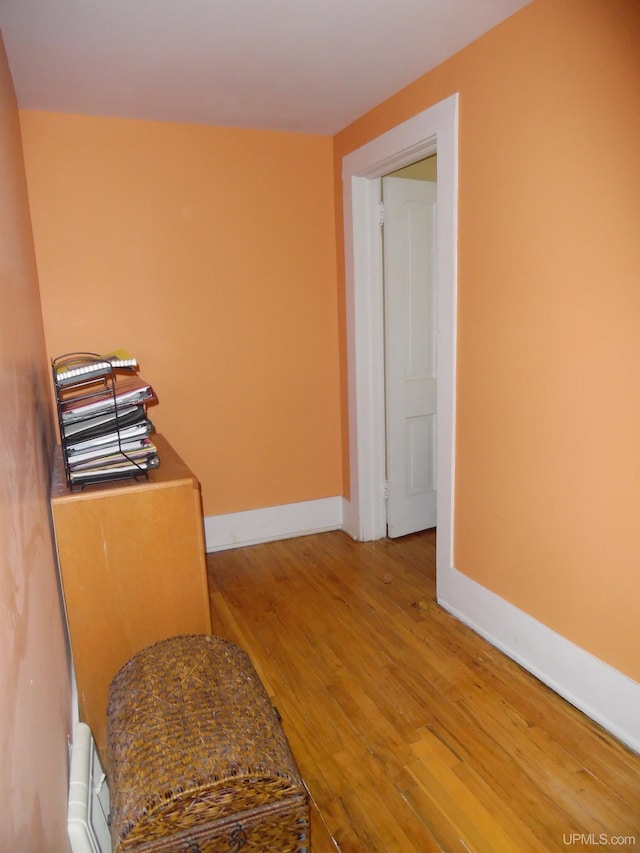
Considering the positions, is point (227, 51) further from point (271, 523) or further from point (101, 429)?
point (271, 523)

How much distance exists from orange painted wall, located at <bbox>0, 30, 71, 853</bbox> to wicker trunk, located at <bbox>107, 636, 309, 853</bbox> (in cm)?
14

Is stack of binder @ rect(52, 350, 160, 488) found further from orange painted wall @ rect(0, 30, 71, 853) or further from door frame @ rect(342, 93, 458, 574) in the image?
door frame @ rect(342, 93, 458, 574)

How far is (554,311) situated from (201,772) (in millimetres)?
1626

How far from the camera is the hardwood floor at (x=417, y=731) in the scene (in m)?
1.49

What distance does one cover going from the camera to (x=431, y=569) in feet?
9.68

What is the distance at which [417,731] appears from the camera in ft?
6.02

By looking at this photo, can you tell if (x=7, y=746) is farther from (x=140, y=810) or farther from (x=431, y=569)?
(x=431, y=569)

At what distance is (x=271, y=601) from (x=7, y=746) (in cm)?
200

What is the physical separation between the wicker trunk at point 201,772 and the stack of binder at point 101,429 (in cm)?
68

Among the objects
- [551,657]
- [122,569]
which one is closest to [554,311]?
[551,657]

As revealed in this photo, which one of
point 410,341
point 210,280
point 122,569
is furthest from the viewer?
point 410,341

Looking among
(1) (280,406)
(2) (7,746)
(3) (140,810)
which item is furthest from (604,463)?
(1) (280,406)

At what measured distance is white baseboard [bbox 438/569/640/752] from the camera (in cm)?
174

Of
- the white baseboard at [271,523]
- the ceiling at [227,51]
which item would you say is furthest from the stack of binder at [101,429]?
the white baseboard at [271,523]
